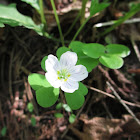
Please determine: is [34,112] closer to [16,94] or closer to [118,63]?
[16,94]

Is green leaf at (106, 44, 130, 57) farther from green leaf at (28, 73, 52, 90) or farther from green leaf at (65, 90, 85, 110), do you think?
green leaf at (28, 73, 52, 90)


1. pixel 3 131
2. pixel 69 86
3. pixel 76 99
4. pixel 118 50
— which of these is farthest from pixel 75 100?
pixel 3 131

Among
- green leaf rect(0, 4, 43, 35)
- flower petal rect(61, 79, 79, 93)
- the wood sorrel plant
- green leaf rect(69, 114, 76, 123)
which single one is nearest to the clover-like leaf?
the wood sorrel plant

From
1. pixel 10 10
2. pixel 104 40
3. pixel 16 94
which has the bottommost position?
pixel 16 94

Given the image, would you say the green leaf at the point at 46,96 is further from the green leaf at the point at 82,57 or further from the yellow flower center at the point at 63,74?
the green leaf at the point at 82,57

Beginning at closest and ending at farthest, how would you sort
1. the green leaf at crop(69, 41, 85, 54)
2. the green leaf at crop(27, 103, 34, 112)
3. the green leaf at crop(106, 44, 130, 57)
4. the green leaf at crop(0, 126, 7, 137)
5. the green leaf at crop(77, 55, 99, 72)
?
1. the green leaf at crop(77, 55, 99, 72)
2. the green leaf at crop(69, 41, 85, 54)
3. the green leaf at crop(106, 44, 130, 57)
4. the green leaf at crop(27, 103, 34, 112)
5. the green leaf at crop(0, 126, 7, 137)

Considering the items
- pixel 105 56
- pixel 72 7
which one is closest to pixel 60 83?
pixel 105 56
